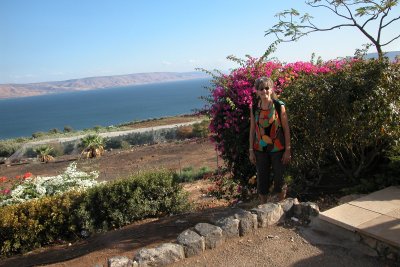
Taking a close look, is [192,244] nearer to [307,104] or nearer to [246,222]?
[246,222]

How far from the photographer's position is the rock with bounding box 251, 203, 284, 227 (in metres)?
4.18

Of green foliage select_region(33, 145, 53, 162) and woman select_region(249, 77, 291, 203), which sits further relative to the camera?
green foliage select_region(33, 145, 53, 162)

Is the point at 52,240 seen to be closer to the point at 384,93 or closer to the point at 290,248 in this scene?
the point at 290,248

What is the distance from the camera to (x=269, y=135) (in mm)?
4445

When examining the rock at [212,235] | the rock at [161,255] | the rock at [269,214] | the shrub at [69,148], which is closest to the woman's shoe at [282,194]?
the rock at [269,214]

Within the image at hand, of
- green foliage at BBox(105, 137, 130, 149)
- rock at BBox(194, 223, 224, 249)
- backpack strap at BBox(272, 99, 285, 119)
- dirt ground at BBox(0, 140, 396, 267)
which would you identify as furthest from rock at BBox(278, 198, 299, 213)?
green foliage at BBox(105, 137, 130, 149)

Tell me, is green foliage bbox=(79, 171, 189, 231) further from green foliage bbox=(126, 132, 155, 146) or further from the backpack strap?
green foliage bbox=(126, 132, 155, 146)

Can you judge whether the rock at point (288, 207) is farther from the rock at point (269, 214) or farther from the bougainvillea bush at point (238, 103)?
the bougainvillea bush at point (238, 103)

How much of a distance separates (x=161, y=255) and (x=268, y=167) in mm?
1842

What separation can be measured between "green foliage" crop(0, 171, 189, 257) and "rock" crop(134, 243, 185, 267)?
2.89 metres

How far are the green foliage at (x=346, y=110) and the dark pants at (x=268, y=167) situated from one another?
0.60 m

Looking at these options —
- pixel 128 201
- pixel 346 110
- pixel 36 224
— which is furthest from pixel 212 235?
pixel 36 224

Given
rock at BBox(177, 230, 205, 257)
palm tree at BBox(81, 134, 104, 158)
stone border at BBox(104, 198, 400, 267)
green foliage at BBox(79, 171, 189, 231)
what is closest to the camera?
stone border at BBox(104, 198, 400, 267)

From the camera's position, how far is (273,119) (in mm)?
4363
